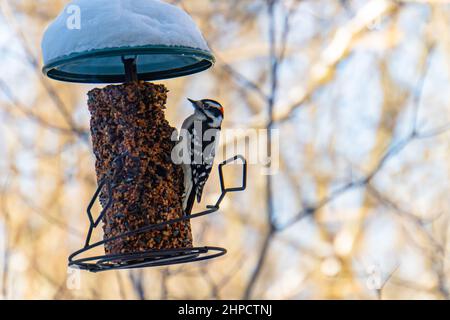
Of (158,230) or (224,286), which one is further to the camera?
(224,286)

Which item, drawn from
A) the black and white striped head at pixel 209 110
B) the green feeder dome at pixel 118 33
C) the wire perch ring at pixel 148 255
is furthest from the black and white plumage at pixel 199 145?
the green feeder dome at pixel 118 33

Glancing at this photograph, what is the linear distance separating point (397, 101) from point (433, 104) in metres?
0.45

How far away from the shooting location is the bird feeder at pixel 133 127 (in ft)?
10.6

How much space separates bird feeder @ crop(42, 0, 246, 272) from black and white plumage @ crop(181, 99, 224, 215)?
0.05 meters

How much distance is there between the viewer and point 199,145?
3.85m

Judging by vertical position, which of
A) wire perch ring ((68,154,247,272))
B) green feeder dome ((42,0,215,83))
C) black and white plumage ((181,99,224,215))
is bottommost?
wire perch ring ((68,154,247,272))

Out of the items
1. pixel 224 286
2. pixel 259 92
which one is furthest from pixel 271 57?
→ pixel 224 286

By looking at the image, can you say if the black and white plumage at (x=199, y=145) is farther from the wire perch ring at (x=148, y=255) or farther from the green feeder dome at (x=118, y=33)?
the green feeder dome at (x=118, y=33)

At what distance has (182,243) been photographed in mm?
3547

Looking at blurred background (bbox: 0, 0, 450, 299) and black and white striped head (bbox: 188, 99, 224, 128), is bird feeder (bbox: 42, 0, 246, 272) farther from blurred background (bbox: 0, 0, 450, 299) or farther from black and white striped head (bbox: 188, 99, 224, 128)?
blurred background (bbox: 0, 0, 450, 299)

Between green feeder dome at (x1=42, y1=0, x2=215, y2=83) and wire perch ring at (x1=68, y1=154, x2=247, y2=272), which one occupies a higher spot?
Result: green feeder dome at (x1=42, y1=0, x2=215, y2=83)

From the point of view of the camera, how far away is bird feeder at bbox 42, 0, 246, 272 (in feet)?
10.6

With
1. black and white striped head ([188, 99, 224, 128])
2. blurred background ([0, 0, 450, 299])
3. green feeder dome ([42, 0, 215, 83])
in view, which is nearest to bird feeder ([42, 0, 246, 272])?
green feeder dome ([42, 0, 215, 83])
